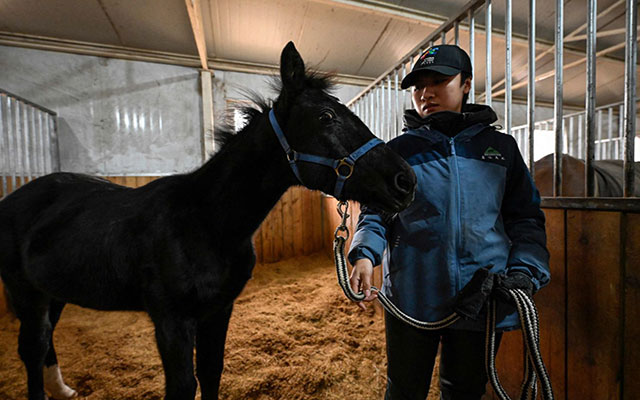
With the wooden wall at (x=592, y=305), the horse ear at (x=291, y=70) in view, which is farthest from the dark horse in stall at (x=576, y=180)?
the horse ear at (x=291, y=70)

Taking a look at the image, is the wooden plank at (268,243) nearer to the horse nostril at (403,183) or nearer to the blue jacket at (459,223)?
the blue jacket at (459,223)

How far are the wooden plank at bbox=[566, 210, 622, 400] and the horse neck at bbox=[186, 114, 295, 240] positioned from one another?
119 cm

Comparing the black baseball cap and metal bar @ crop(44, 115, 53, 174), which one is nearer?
the black baseball cap

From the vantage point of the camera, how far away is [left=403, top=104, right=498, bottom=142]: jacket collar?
3.17 feet

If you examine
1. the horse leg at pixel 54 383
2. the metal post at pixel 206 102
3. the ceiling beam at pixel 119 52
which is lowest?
the horse leg at pixel 54 383

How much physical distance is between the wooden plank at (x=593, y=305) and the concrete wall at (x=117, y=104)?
4.26m

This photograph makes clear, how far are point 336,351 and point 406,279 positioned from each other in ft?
4.43

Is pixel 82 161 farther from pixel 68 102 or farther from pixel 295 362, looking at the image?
pixel 295 362

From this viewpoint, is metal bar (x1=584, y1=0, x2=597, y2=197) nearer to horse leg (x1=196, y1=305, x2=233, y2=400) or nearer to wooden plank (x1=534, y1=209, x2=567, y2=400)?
wooden plank (x1=534, y1=209, x2=567, y2=400)

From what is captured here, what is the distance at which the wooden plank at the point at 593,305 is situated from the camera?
99 cm

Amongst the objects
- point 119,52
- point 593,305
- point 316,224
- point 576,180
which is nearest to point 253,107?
point 593,305

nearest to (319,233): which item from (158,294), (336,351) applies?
(336,351)

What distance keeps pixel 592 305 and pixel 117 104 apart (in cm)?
590

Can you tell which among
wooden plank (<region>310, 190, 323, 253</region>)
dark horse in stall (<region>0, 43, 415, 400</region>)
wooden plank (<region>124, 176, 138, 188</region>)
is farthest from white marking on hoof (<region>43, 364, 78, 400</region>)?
wooden plank (<region>310, 190, 323, 253</region>)
